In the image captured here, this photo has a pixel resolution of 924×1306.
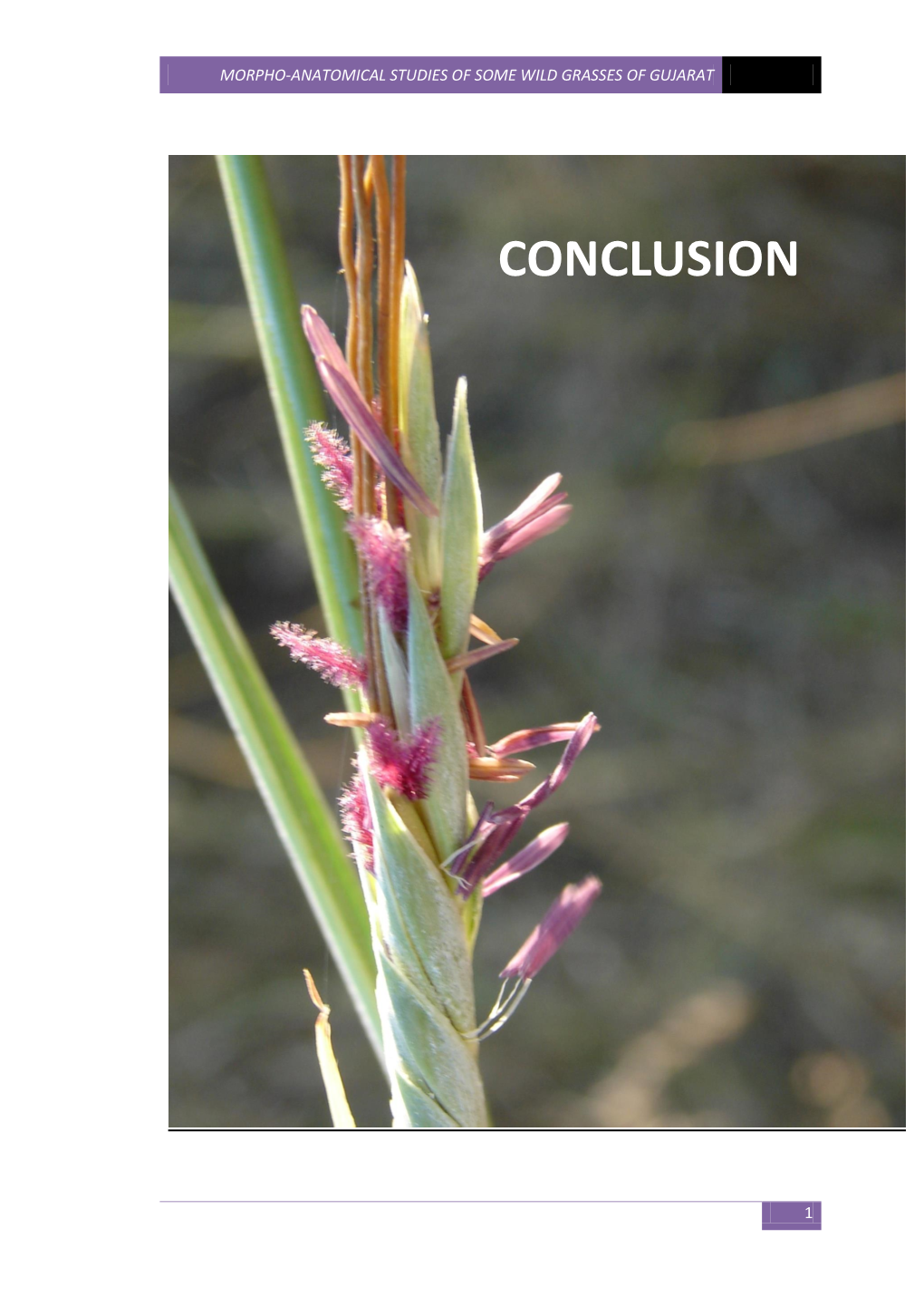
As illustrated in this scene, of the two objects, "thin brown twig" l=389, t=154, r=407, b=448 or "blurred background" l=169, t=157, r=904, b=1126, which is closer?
"thin brown twig" l=389, t=154, r=407, b=448

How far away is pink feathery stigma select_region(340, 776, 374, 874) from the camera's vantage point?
173mm

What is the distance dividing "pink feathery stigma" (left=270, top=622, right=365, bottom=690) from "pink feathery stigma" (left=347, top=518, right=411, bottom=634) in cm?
2

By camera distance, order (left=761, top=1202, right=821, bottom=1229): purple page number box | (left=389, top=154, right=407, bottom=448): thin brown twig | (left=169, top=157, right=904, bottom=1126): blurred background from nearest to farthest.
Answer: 1. (left=389, top=154, right=407, bottom=448): thin brown twig
2. (left=761, top=1202, right=821, bottom=1229): purple page number box
3. (left=169, top=157, right=904, bottom=1126): blurred background

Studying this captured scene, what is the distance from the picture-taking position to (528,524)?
0.16 metres

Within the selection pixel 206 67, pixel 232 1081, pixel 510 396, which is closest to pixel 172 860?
pixel 232 1081

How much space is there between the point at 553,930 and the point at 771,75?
0.87ft

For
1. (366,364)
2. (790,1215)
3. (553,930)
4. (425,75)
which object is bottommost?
(790,1215)

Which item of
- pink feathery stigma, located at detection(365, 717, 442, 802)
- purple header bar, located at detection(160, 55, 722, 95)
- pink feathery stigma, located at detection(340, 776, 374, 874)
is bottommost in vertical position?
pink feathery stigma, located at detection(340, 776, 374, 874)

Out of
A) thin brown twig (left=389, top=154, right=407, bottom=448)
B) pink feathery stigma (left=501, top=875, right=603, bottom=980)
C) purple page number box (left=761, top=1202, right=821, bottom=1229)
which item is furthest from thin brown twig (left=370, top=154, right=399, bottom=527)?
purple page number box (left=761, top=1202, right=821, bottom=1229)

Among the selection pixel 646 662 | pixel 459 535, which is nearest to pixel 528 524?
pixel 459 535

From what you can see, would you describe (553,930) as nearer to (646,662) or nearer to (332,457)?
(332,457)

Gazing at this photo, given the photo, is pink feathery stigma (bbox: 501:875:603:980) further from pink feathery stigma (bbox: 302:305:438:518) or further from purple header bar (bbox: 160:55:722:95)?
purple header bar (bbox: 160:55:722:95)

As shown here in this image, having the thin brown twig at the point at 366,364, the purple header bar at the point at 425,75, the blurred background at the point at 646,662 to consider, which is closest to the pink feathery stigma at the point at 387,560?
the thin brown twig at the point at 366,364

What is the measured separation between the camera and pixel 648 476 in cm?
95
